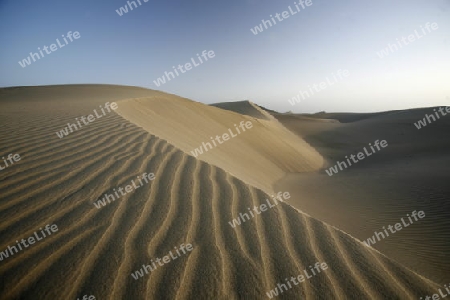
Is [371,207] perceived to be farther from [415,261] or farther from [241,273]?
[241,273]

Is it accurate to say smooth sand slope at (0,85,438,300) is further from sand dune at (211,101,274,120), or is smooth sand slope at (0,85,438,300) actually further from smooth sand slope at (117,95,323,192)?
sand dune at (211,101,274,120)

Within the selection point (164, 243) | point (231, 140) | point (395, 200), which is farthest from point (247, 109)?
point (164, 243)

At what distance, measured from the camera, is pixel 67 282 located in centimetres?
156

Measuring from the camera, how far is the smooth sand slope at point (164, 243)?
5.30 ft

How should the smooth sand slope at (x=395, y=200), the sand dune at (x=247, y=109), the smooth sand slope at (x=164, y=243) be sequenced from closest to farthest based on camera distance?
1. the smooth sand slope at (x=164, y=243)
2. the smooth sand slope at (x=395, y=200)
3. the sand dune at (x=247, y=109)

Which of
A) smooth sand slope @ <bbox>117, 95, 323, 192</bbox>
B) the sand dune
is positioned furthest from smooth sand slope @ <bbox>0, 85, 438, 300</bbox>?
the sand dune

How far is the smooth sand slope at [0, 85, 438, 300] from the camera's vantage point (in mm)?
1616

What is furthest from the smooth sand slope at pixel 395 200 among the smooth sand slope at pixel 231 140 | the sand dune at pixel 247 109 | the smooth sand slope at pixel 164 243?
the sand dune at pixel 247 109

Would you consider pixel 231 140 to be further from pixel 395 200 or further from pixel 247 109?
pixel 247 109

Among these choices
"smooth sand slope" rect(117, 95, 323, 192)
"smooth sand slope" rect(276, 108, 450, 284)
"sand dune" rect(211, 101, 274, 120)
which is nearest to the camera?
"smooth sand slope" rect(276, 108, 450, 284)

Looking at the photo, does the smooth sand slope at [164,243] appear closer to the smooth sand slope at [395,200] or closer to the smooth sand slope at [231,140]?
the smooth sand slope at [395,200]

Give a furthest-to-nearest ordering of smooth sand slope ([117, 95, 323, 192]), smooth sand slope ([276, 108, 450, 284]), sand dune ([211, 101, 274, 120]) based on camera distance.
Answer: sand dune ([211, 101, 274, 120])
smooth sand slope ([117, 95, 323, 192])
smooth sand slope ([276, 108, 450, 284])

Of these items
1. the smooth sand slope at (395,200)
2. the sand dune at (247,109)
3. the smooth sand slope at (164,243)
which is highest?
the sand dune at (247,109)

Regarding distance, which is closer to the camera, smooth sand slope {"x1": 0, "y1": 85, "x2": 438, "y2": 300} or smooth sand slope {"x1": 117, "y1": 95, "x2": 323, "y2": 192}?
smooth sand slope {"x1": 0, "y1": 85, "x2": 438, "y2": 300}
